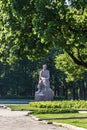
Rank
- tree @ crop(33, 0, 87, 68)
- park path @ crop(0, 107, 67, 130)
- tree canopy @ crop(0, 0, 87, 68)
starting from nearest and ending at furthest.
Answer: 1. tree @ crop(33, 0, 87, 68)
2. tree canopy @ crop(0, 0, 87, 68)
3. park path @ crop(0, 107, 67, 130)

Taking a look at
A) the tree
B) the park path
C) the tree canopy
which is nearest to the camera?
the tree

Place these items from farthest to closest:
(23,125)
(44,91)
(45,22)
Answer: (44,91) < (23,125) < (45,22)

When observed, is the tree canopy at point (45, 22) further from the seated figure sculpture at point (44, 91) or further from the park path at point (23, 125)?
the seated figure sculpture at point (44, 91)

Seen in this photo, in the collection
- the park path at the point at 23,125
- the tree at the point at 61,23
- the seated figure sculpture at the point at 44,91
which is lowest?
the park path at the point at 23,125

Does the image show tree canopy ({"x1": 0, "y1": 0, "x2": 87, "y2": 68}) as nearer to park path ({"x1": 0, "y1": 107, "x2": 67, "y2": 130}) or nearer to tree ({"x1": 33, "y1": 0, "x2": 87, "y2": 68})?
tree ({"x1": 33, "y1": 0, "x2": 87, "y2": 68})

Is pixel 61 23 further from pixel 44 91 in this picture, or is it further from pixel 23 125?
pixel 44 91

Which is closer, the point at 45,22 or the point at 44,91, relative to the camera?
the point at 45,22

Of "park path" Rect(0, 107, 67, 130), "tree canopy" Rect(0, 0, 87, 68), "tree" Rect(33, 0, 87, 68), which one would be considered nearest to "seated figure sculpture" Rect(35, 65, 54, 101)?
"park path" Rect(0, 107, 67, 130)

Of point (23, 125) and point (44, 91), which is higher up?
point (44, 91)

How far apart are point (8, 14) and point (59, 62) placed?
3162cm

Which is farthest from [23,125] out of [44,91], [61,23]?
[44,91]

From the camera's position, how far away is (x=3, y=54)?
1989 centimetres

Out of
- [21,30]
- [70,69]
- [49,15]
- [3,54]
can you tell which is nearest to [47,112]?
[3,54]

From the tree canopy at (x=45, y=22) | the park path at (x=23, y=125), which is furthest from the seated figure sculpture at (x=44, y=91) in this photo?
the tree canopy at (x=45, y=22)
